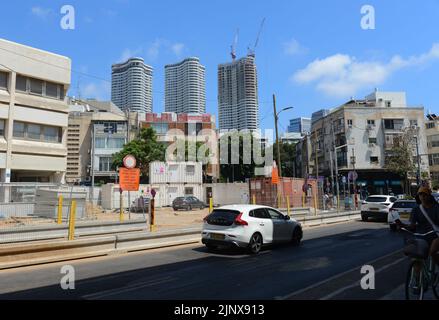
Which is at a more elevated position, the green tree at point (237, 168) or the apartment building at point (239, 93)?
the apartment building at point (239, 93)

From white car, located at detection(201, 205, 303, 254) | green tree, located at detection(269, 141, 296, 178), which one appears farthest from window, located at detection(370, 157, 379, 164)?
white car, located at detection(201, 205, 303, 254)

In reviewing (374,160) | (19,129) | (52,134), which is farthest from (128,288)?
(374,160)

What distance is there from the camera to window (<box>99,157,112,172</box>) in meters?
70.5

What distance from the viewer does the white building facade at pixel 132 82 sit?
37469mm

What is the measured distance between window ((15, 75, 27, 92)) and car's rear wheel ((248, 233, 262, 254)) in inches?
1162

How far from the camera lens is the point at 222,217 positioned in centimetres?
1256

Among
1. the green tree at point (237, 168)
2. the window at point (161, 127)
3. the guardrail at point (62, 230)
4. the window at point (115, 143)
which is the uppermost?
the window at point (161, 127)

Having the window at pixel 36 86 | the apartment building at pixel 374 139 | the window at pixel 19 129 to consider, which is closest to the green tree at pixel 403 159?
the apartment building at pixel 374 139

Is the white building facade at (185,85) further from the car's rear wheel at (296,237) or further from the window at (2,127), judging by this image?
the car's rear wheel at (296,237)

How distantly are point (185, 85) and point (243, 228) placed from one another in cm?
3035

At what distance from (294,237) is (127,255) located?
5883mm

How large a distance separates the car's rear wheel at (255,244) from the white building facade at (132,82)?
27048 millimetres

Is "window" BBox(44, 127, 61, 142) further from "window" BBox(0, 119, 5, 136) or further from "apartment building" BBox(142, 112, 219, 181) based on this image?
"apartment building" BBox(142, 112, 219, 181)
